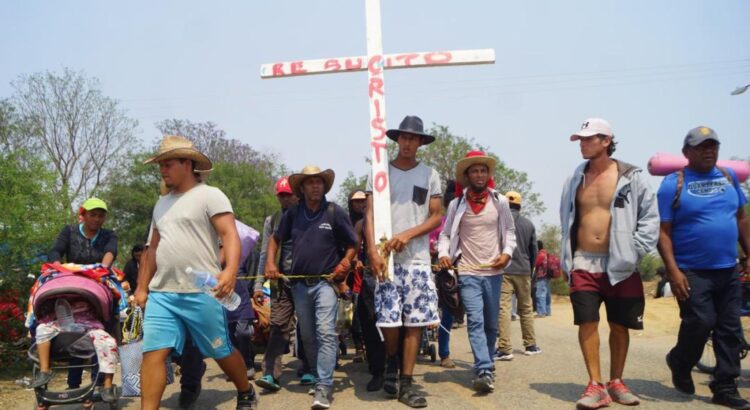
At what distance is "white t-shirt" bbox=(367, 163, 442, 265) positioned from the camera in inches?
246

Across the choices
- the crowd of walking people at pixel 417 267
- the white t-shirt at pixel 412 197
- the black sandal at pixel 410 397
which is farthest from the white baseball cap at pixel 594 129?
the black sandal at pixel 410 397

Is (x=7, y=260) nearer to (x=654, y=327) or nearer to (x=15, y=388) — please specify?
(x=15, y=388)

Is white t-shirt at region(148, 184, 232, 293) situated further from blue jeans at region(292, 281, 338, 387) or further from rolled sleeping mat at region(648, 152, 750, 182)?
rolled sleeping mat at region(648, 152, 750, 182)

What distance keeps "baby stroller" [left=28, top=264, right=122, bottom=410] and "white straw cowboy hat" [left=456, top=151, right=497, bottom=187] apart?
11.6 feet

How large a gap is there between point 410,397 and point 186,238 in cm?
229

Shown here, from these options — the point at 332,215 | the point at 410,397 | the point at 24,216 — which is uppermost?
the point at 24,216

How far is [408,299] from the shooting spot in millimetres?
6125

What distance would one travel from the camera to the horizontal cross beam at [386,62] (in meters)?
6.98

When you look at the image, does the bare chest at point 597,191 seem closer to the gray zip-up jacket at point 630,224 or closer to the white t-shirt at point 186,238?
the gray zip-up jacket at point 630,224

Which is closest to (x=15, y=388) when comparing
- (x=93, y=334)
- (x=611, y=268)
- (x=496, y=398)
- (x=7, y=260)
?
(x=7, y=260)

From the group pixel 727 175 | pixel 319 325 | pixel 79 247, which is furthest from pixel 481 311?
pixel 79 247

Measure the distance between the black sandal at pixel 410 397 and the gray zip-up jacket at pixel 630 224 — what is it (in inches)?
65.3

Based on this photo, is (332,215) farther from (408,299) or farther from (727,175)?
(727,175)

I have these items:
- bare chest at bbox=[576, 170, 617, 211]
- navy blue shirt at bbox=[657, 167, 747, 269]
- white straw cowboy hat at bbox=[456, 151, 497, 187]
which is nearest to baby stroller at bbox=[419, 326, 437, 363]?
white straw cowboy hat at bbox=[456, 151, 497, 187]
